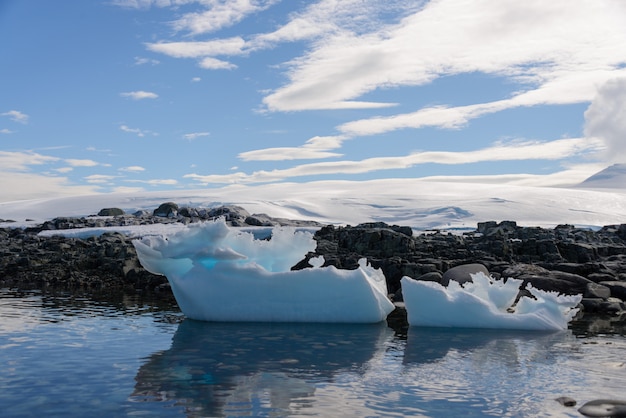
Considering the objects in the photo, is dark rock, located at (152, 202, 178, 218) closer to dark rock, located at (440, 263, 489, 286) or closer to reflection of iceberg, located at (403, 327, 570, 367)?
dark rock, located at (440, 263, 489, 286)

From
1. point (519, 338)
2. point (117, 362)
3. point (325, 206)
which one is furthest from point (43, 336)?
point (325, 206)

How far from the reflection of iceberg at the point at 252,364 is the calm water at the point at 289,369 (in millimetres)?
23

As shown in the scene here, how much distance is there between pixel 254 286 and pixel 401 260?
24.1 ft

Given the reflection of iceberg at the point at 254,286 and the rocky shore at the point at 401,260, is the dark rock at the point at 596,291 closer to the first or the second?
the rocky shore at the point at 401,260

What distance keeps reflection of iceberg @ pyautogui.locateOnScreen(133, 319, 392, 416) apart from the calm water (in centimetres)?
2

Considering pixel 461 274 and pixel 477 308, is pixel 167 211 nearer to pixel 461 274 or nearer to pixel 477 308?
pixel 461 274

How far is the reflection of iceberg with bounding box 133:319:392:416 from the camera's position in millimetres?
7715

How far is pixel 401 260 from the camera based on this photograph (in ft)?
65.2

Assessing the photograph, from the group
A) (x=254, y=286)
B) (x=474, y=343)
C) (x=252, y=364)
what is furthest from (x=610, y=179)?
(x=252, y=364)

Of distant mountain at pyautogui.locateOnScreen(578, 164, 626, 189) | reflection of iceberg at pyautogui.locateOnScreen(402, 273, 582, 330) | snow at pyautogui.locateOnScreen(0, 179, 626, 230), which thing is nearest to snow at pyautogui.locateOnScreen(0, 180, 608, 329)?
reflection of iceberg at pyautogui.locateOnScreen(402, 273, 582, 330)

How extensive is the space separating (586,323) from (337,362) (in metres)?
6.86

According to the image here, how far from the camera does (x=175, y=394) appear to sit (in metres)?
7.96

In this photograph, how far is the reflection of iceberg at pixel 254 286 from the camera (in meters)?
13.5

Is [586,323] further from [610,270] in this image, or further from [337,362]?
[337,362]
